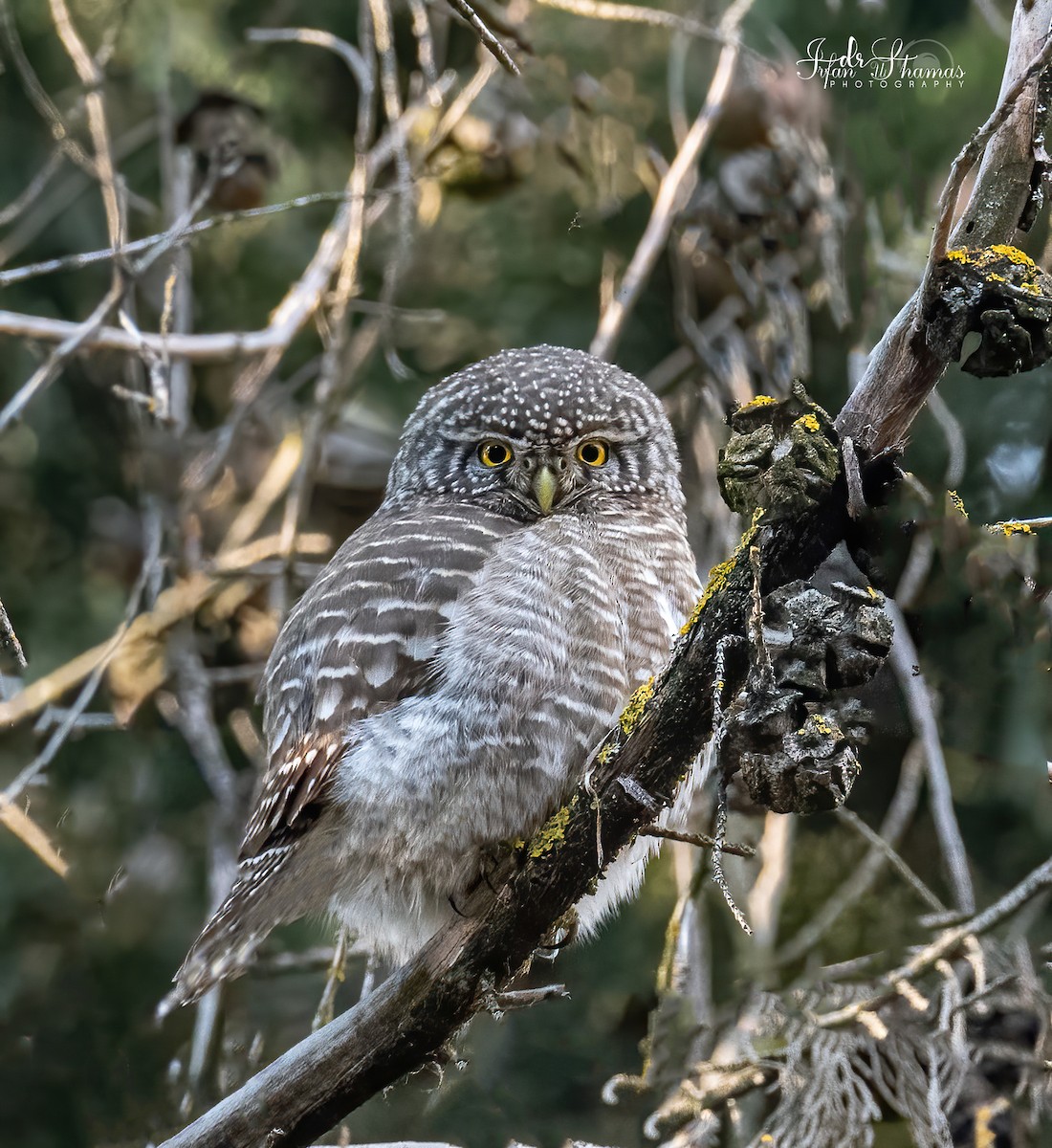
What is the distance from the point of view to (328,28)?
15.2 feet

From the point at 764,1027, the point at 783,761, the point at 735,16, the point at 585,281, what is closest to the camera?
the point at 783,761

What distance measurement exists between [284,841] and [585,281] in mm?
2697

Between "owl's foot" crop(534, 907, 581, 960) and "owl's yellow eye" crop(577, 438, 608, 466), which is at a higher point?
"owl's yellow eye" crop(577, 438, 608, 466)

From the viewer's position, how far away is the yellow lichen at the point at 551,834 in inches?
79.4

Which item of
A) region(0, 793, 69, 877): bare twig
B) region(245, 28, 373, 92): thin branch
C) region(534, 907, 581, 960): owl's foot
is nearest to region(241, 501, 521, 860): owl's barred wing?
→ region(534, 907, 581, 960): owl's foot

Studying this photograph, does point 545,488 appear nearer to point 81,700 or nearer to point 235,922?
point 235,922

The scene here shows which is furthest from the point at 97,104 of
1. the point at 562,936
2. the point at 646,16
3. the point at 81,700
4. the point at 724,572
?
the point at 724,572

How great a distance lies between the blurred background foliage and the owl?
1.87 feet

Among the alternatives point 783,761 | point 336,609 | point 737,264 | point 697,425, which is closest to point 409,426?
point 336,609

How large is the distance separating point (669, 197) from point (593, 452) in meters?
1.40

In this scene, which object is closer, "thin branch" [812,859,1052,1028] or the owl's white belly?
the owl's white belly

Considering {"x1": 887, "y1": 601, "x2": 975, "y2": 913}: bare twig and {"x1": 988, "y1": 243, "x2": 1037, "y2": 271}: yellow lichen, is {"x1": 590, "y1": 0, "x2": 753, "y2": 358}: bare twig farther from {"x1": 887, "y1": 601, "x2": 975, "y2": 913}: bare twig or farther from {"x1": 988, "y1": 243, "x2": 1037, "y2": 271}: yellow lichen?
{"x1": 988, "y1": 243, "x2": 1037, "y2": 271}: yellow lichen

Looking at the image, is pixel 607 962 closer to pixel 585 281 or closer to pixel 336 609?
pixel 336 609

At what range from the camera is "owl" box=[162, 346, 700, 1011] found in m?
2.26
